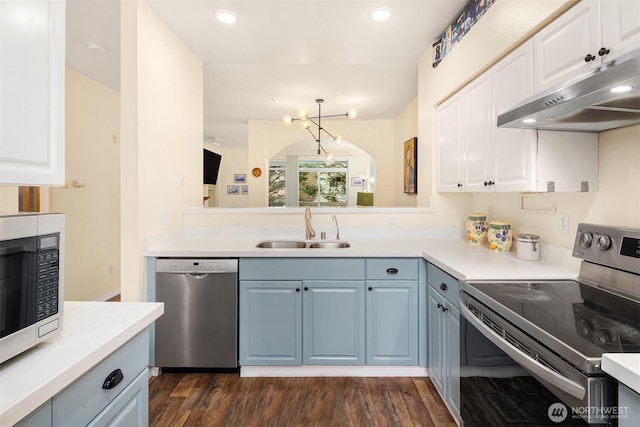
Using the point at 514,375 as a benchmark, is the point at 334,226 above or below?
above

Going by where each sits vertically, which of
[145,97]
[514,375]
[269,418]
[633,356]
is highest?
[145,97]

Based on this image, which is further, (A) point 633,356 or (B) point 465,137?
(B) point 465,137

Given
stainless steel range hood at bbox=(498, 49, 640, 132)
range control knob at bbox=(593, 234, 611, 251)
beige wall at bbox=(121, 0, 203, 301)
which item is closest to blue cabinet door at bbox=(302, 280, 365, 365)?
beige wall at bbox=(121, 0, 203, 301)

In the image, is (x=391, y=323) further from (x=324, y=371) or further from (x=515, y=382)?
(x=515, y=382)

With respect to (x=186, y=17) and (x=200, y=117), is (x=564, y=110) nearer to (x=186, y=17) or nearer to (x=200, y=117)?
(x=186, y=17)

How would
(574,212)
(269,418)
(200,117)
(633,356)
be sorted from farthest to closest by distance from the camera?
1. (200,117)
2. (269,418)
3. (574,212)
4. (633,356)

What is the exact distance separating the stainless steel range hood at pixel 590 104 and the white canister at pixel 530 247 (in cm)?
65

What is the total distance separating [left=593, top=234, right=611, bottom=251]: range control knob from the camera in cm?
139

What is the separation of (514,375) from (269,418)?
1361 millimetres

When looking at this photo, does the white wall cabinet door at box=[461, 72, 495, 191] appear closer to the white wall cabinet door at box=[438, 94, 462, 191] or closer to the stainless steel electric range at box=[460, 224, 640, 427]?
the white wall cabinet door at box=[438, 94, 462, 191]

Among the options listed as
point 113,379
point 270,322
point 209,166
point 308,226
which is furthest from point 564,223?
point 209,166

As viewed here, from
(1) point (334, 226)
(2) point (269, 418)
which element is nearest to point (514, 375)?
(2) point (269, 418)

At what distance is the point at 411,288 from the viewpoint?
2.26 m

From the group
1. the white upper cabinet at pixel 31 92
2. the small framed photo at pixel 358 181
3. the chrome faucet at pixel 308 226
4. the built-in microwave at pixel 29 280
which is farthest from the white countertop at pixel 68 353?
the small framed photo at pixel 358 181
